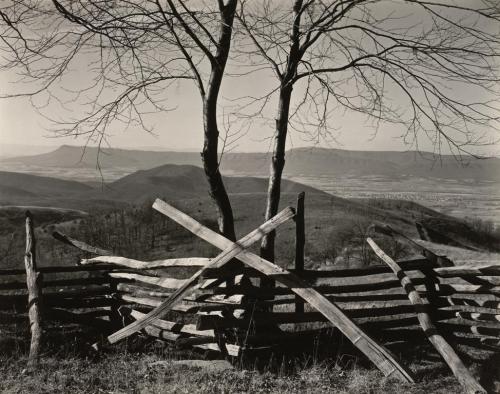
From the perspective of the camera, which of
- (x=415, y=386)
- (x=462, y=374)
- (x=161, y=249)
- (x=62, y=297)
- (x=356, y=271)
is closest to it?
(x=462, y=374)

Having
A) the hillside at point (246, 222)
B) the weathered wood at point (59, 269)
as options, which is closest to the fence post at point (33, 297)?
the weathered wood at point (59, 269)

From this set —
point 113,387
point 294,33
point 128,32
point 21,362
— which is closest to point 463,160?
point 294,33

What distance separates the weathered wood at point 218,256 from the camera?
476 centimetres

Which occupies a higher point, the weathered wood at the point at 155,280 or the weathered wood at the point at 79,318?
the weathered wood at the point at 155,280

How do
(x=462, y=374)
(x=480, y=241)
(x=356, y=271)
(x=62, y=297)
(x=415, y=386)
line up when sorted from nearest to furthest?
(x=462, y=374) → (x=415, y=386) → (x=356, y=271) → (x=62, y=297) → (x=480, y=241)

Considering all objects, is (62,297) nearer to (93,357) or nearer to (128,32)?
(93,357)

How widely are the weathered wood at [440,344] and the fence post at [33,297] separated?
12.8 feet

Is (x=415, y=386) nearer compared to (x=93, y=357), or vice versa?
(x=415, y=386)

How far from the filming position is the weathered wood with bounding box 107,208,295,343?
4.76m

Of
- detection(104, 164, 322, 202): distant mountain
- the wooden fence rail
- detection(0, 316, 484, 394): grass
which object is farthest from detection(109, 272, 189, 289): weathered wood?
detection(104, 164, 322, 202): distant mountain

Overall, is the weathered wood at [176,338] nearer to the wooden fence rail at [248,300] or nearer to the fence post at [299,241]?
the wooden fence rail at [248,300]

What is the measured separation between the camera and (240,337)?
540 centimetres

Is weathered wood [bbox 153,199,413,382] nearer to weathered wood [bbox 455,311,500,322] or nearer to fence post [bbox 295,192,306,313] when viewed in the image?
fence post [bbox 295,192,306,313]

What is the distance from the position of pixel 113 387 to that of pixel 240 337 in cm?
136
